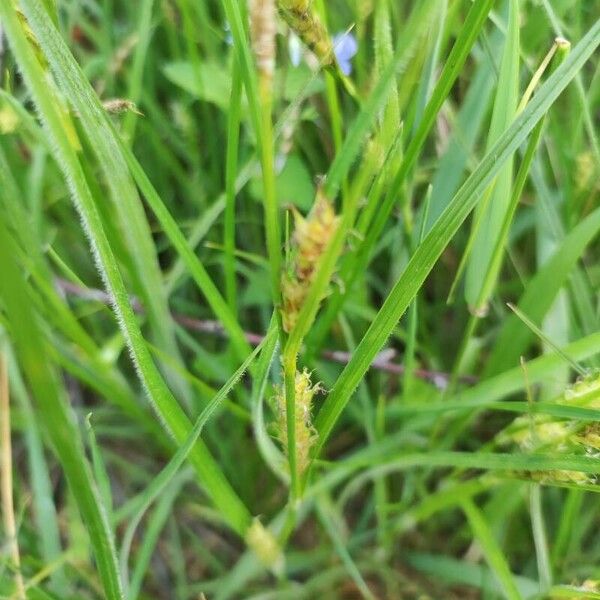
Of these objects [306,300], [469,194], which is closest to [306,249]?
[306,300]

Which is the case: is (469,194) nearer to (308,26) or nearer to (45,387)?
(308,26)

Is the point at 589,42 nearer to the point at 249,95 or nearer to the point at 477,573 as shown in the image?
the point at 249,95

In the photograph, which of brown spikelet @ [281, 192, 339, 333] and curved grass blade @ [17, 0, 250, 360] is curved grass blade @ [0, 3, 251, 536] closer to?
curved grass blade @ [17, 0, 250, 360]

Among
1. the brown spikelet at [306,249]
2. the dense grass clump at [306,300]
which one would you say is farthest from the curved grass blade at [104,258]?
the brown spikelet at [306,249]

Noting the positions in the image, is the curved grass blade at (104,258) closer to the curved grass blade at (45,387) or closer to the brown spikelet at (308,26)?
the curved grass blade at (45,387)

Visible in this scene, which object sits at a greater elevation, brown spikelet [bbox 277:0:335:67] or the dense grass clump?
brown spikelet [bbox 277:0:335:67]

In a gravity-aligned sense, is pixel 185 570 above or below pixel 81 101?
below

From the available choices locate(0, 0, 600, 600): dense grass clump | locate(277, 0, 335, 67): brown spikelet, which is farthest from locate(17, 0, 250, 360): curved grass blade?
locate(277, 0, 335, 67): brown spikelet

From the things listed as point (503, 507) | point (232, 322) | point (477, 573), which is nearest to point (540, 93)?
point (232, 322)
